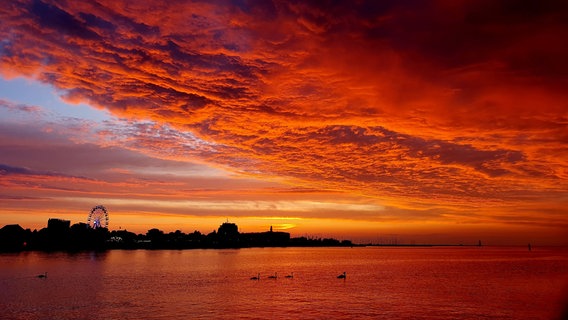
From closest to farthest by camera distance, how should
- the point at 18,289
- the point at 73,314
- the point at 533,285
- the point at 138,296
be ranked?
the point at 73,314
the point at 138,296
the point at 18,289
the point at 533,285

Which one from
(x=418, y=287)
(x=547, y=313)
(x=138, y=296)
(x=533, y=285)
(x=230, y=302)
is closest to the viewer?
(x=547, y=313)

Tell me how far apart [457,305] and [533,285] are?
163 feet

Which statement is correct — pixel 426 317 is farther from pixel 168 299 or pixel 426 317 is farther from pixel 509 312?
pixel 168 299

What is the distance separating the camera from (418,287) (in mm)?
106375

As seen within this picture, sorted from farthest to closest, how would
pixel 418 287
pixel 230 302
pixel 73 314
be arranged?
pixel 418 287, pixel 230 302, pixel 73 314

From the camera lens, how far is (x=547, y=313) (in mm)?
69375

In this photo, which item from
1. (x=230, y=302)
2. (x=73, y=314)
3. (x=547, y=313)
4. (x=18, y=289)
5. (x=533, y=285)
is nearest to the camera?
(x=73, y=314)

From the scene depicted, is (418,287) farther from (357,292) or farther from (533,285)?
(533,285)

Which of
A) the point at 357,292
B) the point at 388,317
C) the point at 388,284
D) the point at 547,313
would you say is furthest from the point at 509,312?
the point at 388,284

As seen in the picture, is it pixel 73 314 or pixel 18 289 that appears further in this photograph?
pixel 18 289

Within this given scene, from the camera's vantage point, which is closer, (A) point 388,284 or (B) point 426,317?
(B) point 426,317

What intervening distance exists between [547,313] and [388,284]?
4514cm

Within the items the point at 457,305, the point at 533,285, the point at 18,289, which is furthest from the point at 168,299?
the point at 533,285

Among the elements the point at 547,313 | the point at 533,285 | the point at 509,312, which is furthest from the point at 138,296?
the point at 533,285
